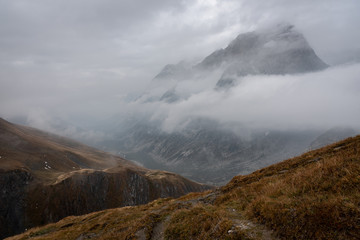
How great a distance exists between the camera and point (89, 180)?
149625 mm

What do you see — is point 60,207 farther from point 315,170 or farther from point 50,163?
point 315,170

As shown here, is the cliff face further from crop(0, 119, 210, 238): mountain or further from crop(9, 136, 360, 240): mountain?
crop(9, 136, 360, 240): mountain

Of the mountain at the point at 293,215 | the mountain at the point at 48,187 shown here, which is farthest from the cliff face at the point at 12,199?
the mountain at the point at 293,215

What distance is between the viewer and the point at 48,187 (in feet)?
418

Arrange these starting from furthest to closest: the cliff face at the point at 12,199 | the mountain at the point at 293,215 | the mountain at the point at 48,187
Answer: the mountain at the point at 48,187 < the cliff face at the point at 12,199 < the mountain at the point at 293,215

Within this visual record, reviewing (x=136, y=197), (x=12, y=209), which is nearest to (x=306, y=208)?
(x=12, y=209)

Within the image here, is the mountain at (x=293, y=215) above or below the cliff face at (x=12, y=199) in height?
above

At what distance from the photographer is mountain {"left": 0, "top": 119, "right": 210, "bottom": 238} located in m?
112

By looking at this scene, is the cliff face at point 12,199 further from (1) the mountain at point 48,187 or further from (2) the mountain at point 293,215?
(2) the mountain at point 293,215

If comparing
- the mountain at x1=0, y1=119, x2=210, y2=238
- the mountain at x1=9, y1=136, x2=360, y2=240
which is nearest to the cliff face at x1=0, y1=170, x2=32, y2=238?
the mountain at x1=0, y1=119, x2=210, y2=238

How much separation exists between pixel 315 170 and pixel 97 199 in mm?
168149

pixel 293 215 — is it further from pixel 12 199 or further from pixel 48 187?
pixel 48 187

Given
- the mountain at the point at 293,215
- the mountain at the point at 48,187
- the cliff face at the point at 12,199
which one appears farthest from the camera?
the mountain at the point at 48,187

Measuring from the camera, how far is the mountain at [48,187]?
367 feet
